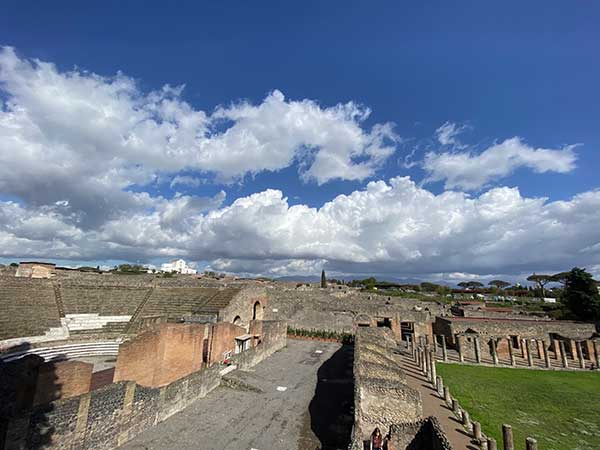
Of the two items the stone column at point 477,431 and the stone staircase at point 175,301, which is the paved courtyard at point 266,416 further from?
the stone staircase at point 175,301

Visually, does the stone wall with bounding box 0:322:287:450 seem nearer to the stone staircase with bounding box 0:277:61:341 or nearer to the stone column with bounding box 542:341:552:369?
the stone staircase with bounding box 0:277:61:341

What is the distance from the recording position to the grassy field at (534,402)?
1185 centimetres

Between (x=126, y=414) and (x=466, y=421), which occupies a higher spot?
(x=126, y=414)

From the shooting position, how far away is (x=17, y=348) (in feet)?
64.2

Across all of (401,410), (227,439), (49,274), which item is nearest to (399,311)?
(401,410)

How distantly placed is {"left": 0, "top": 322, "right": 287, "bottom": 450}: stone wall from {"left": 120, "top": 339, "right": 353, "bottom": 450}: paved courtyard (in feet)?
1.46

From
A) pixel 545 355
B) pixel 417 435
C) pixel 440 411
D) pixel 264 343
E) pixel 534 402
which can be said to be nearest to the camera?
pixel 417 435

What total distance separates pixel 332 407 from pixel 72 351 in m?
19.0

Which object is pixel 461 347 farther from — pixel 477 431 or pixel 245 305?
pixel 245 305

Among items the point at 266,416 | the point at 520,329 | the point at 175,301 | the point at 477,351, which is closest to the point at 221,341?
the point at 266,416

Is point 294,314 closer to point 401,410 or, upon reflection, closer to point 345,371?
point 345,371

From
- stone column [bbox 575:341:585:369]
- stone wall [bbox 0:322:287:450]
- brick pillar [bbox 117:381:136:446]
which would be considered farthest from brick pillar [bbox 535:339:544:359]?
brick pillar [bbox 117:381:136:446]

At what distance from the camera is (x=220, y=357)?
19.0 meters

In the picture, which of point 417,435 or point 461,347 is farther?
point 461,347
